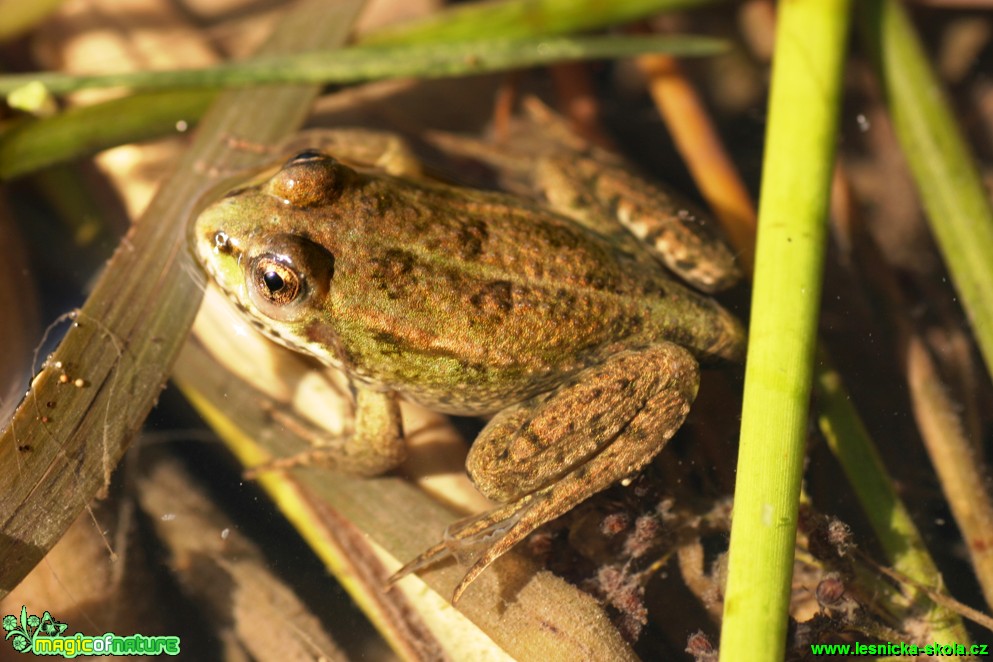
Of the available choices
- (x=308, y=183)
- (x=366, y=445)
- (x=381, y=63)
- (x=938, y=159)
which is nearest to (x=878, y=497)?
(x=938, y=159)

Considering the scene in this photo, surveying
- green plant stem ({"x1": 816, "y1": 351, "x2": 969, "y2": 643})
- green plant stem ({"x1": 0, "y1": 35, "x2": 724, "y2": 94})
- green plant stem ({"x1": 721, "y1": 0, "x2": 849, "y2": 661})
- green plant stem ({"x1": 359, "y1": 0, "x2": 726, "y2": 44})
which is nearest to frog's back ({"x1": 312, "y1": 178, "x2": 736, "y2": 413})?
green plant stem ({"x1": 721, "y1": 0, "x2": 849, "y2": 661})

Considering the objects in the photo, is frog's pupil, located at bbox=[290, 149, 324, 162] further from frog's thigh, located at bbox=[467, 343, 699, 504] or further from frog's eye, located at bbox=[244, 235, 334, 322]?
frog's thigh, located at bbox=[467, 343, 699, 504]

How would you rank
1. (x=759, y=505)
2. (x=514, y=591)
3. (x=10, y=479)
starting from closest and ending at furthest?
(x=759, y=505)
(x=10, y=479)
(x=514, y=591)

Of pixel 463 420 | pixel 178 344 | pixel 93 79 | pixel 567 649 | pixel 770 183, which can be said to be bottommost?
pixel 567 649

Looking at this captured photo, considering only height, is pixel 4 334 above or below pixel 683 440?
above

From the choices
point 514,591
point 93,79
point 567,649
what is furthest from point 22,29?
point 567,649

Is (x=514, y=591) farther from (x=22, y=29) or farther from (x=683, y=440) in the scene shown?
(x=22, y=29)

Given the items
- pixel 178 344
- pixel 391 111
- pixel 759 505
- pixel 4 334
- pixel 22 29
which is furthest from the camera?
pixel 391 111

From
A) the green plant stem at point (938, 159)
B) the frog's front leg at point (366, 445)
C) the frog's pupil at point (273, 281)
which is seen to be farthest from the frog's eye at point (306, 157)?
the green plant stem at point (938, 159)
